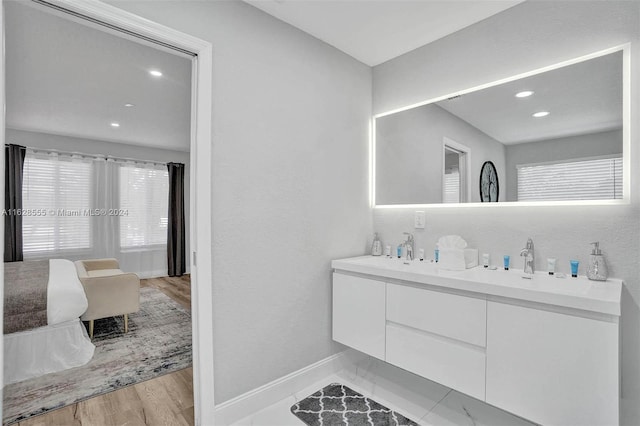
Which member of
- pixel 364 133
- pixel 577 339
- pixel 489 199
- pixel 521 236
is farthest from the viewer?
pixel 364 133

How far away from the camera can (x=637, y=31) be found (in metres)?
1.53

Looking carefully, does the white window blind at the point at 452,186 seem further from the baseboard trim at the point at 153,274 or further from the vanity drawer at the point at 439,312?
the baseboard trim at the point at 153,274

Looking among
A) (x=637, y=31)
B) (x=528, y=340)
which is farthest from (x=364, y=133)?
(x=528, y=340)

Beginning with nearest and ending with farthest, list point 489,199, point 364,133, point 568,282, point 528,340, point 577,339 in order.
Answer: point 577,339, point 528,340, point 568,282, point 489,199, point 364,133

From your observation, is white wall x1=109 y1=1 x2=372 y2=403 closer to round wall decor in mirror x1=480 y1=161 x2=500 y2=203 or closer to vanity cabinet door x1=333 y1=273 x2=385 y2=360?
vanity cabinet door x1=333 y1=273 x2=385 y2=360

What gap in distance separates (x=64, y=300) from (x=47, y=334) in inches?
10.8

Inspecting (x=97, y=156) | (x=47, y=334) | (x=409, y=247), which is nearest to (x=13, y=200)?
(x=97, y=156)

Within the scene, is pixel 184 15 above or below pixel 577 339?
above

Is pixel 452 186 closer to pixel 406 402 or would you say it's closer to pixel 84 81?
pixel 406 402

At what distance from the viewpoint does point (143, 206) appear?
5.80 m

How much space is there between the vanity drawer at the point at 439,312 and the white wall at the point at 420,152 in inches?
30.1

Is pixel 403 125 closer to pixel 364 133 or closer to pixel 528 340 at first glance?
pixel 364 133

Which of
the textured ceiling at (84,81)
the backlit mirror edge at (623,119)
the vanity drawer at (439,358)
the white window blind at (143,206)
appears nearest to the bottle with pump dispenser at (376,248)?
the backlit mirror edge at (623,119)

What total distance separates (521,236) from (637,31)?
1138mm
